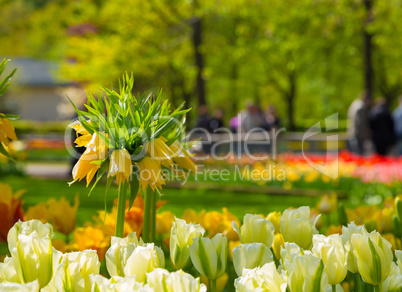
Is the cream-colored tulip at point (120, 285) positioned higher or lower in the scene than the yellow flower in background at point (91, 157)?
lower

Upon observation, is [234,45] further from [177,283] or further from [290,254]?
[177,283]

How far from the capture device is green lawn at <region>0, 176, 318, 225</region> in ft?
25.8

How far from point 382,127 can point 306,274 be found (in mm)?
13864

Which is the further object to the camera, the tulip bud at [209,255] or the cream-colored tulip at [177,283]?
the tulip bud at [209,255]

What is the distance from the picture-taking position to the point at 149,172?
6.45ft

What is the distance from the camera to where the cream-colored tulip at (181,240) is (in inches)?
67.9

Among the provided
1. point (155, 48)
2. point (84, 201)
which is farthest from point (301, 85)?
point (84, 201)

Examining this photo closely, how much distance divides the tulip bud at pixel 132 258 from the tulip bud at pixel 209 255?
97mm

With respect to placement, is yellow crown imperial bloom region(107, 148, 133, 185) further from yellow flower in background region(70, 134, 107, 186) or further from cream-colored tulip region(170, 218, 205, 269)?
cream-colored tulip region(170, 218, 205, 269)

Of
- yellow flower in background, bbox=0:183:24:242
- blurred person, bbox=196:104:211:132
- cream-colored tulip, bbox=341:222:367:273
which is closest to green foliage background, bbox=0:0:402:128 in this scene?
blurred person, bbox=196:104:211:132

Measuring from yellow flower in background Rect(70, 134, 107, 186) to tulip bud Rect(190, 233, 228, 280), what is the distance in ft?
1.68

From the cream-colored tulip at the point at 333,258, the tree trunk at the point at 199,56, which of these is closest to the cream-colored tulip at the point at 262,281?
the cream-colored tulip at the point at 333,258

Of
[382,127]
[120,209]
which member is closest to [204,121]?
[382,127]

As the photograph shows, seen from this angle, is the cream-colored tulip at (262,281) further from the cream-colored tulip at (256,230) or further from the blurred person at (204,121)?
the blurred person at (204,121)
